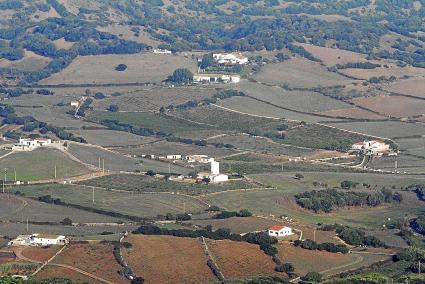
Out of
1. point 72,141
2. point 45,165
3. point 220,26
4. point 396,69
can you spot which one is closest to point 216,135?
point 72,141

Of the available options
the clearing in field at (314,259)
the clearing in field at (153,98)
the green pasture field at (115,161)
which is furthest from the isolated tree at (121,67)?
A: the clearing in field at (314,259)

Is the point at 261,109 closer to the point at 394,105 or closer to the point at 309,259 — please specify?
the point at 394,105

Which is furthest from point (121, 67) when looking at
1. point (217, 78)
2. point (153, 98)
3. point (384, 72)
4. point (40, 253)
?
point (40, 253)

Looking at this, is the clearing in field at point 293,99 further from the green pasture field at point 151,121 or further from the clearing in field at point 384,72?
the clearing in field at point 384,72

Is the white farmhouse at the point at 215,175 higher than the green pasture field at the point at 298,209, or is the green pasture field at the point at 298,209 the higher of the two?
the green pasture field at the point at 298,209

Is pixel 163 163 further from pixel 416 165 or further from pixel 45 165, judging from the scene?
pixel 416 165

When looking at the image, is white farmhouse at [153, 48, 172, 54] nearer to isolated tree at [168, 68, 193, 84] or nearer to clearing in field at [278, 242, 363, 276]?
isolated tree at [168, 68, 193, 84]

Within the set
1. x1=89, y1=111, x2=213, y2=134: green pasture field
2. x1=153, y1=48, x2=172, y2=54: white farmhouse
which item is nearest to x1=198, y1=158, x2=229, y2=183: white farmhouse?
x1=89, y1=111, x2=213, y2=134: green pasture field
